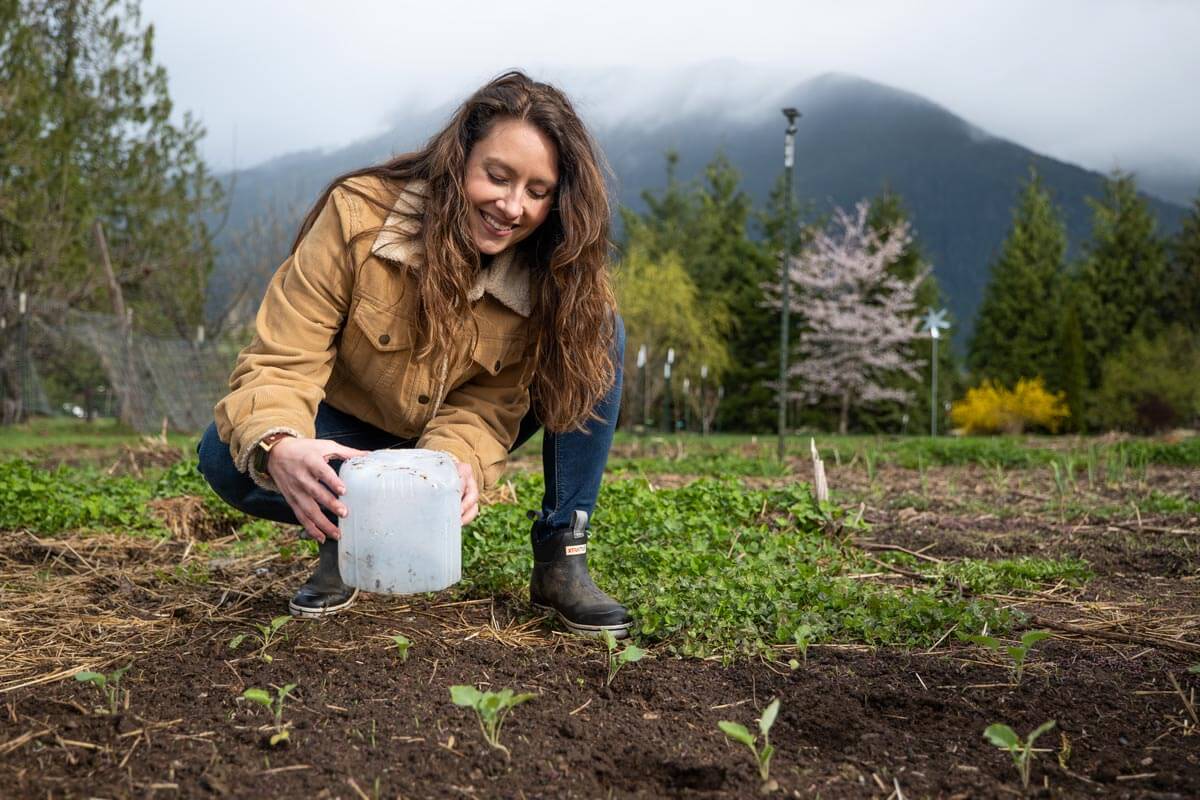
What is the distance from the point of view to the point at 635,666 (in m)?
2.14

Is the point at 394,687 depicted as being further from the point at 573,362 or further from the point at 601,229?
the point at 601,229

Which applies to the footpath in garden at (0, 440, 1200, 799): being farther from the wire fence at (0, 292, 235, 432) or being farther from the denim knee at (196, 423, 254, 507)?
the wire fence at (0, 292, 235, 432)

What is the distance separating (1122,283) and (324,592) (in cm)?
2161

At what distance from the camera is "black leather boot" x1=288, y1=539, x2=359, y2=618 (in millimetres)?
2443

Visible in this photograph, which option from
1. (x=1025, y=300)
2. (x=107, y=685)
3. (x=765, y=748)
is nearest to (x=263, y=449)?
(x=107, y=685)

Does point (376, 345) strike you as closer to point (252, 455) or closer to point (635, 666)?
point (252, 455)

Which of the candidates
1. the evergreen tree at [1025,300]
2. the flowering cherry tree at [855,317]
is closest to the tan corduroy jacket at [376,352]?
the flowering cherry tree at [855,317]

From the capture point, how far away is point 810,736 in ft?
5.79

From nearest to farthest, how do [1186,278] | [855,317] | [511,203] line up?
[511,203]
[1186,278]
[855,317]

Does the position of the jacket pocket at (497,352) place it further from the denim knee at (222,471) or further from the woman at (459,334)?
the denim knee at (222,471)

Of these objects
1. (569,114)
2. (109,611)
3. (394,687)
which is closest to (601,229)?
(569,114)

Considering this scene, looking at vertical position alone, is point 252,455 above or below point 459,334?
below

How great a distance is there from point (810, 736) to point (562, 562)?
94cm

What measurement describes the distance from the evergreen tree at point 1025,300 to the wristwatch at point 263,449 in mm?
20670
